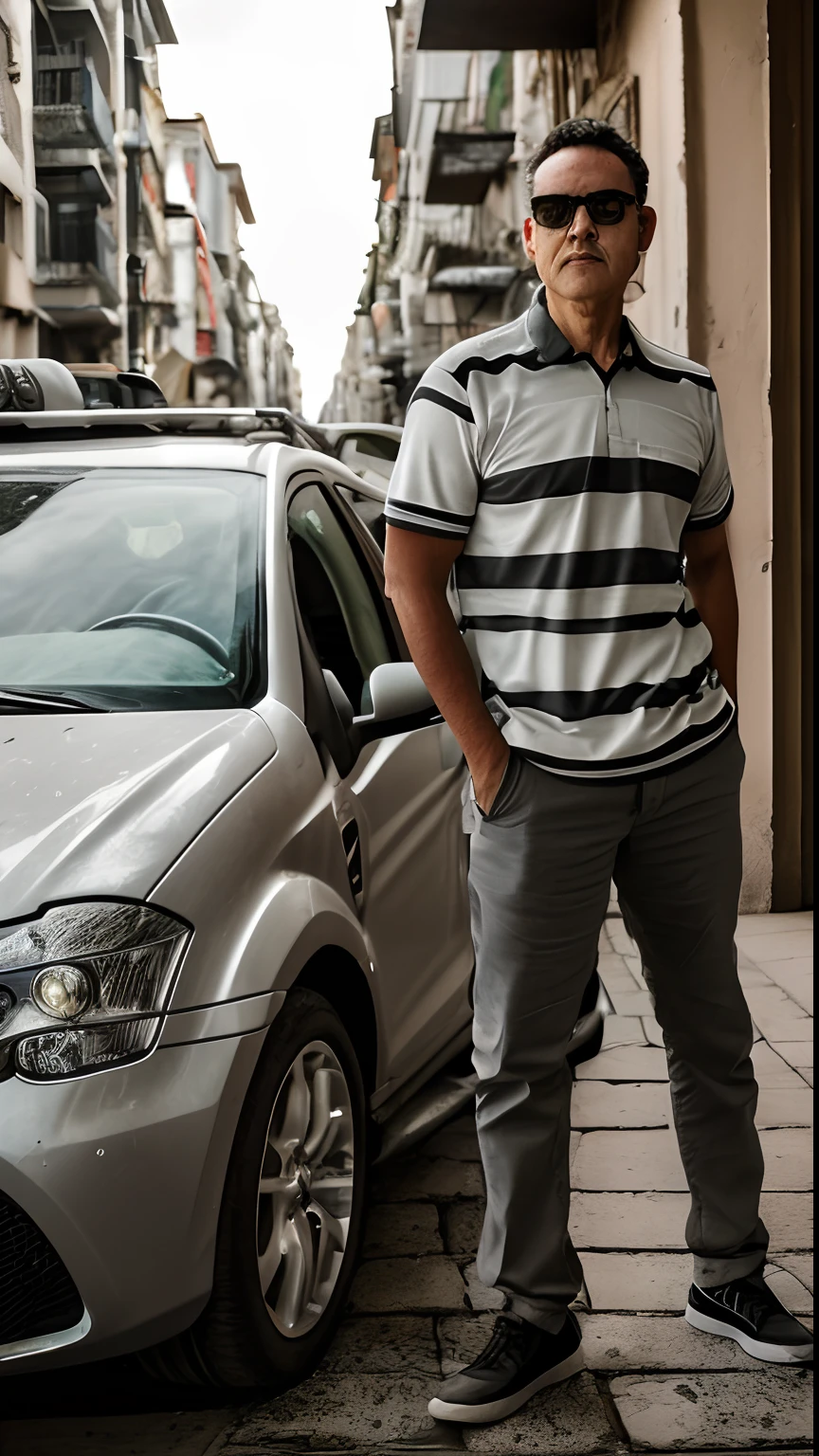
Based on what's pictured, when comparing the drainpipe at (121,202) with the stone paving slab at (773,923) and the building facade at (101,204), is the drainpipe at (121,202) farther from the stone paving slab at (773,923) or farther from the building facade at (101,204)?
the stone paving slab at (773,923)

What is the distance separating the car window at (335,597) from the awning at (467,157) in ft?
63.7

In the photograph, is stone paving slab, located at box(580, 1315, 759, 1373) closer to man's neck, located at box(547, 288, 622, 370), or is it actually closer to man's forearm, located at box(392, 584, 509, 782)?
man's forearm, located at box(392, 584, 509, 782)

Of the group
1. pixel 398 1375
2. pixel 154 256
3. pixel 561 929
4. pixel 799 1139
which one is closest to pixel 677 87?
pixel 799 1139

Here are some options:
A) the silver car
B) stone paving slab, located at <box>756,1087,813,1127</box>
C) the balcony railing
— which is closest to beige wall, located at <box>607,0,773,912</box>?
stone paving slab, located at <box>756,1087,813,1127</box>

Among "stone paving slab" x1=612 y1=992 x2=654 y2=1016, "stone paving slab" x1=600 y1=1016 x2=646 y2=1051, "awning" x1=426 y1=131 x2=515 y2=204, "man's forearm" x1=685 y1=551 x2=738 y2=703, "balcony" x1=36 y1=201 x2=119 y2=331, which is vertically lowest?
"stone paving slab" x1=600 y1=1016 x2=646 y2=1051

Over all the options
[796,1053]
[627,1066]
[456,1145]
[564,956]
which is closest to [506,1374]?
[564,956]

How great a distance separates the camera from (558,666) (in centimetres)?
232

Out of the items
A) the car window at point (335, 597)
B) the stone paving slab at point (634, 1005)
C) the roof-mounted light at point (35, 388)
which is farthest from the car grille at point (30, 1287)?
the stone paving slab at point (634, 1005)

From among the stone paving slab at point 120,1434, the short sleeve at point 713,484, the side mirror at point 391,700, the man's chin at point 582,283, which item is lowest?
the stone paving slab at point 120,1434

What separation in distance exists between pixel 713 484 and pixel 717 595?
249 mm

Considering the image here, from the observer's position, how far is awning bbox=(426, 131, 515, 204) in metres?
21.8

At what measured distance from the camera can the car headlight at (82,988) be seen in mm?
2041

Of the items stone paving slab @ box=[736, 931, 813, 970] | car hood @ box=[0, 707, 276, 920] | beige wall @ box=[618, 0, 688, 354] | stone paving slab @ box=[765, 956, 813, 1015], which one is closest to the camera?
car hood @ box=[0, 707, 276, 920]

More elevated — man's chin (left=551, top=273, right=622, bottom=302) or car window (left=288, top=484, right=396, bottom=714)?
man's chin (left=551, top=273, right=622, bottom=302)
